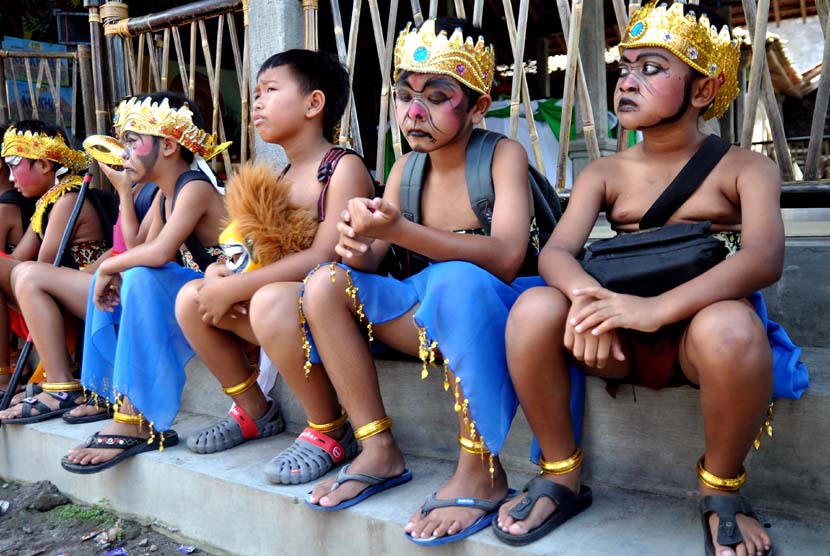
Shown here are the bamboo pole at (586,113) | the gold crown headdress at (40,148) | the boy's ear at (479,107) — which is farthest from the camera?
the gold crown headdress at (40,148)

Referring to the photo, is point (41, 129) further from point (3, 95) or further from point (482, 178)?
point (482, 178)

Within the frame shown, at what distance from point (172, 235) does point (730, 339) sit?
2.13 m

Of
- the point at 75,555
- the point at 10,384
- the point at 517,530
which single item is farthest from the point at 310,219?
the point at 10,384

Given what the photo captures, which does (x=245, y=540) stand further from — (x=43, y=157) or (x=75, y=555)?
(x=43, y=157)

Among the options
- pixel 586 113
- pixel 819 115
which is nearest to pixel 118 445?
pixel 586 113

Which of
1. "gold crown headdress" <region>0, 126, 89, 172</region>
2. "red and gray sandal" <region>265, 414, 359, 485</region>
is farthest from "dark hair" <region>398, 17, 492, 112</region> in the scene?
"gold crown headdress" <region>0, 126, 89, 172</region>

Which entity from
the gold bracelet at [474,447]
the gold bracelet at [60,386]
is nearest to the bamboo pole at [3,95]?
the gold bracelet at [60,386]

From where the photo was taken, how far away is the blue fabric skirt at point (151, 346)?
2.84 metres

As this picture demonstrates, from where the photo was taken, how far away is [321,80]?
286 centimetres

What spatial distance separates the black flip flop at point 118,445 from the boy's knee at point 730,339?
2.05 meters

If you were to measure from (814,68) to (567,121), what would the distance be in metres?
12.4

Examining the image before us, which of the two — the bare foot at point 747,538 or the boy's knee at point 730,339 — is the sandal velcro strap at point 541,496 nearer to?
the bare foot at point 747,538

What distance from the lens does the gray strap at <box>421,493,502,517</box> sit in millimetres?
2033

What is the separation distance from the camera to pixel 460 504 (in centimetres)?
203
